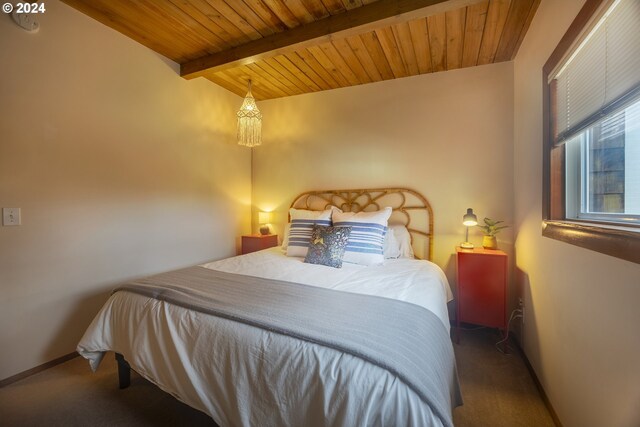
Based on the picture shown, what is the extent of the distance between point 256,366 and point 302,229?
5.16ft

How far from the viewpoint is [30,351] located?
1.75 metres

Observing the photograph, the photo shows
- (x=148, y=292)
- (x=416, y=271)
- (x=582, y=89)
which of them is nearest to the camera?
(x=582, y=89)

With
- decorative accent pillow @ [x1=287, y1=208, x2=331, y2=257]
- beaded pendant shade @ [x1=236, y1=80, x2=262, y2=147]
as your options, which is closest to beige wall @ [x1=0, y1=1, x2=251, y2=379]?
beaded pendant shade @ [x1=236, y1=80, x2=262, y2=147]

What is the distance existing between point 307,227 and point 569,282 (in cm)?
183

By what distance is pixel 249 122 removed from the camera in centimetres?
278

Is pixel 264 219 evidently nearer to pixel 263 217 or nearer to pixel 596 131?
pixel 263 217

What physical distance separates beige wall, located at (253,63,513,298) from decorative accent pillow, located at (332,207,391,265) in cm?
64

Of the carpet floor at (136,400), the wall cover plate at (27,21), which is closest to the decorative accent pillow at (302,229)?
the carpet floor at (136,400)

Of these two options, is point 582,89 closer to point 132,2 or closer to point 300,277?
point 300,277

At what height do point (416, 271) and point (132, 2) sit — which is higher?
point (132, 2)

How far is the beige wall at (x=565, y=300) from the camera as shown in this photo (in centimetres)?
87

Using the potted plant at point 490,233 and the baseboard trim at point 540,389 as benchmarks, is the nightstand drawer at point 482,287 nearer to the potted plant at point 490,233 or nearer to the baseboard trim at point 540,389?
the potted plant at point 490,233

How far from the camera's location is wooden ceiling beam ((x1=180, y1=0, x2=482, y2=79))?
1.65 m

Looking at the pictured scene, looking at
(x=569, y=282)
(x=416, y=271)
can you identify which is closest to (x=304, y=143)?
(x=416, y=271)
